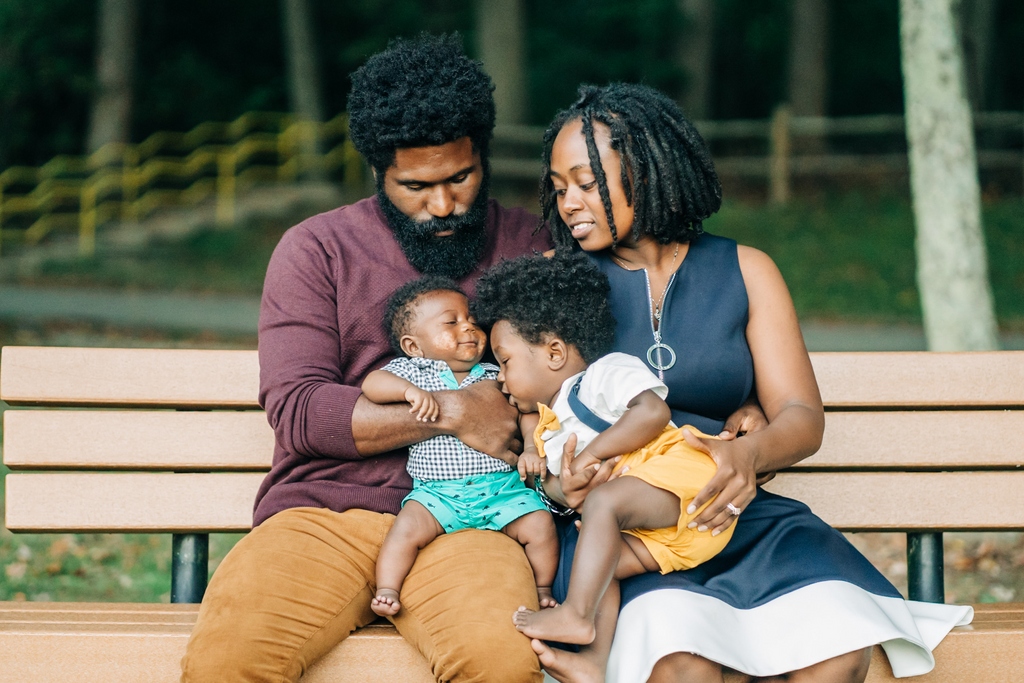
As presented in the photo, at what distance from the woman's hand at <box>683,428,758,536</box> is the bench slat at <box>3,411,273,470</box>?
152cm

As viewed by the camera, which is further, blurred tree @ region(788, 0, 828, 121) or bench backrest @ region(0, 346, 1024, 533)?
blurred tree @ region(788, 0, 828, 121)

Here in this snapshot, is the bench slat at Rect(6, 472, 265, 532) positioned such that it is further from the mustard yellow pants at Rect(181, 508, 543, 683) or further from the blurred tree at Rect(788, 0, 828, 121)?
the blurred tree at Rect(788, 0, 828, 121)

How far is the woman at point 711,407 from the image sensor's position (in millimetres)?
2404

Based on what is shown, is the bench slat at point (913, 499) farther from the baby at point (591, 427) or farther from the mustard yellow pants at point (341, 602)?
the mustard yellow pants at point (341, 602)

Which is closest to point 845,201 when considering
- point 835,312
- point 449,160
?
point 835,312

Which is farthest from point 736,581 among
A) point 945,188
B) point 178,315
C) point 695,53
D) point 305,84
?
point 695,53

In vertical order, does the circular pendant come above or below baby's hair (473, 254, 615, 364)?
below

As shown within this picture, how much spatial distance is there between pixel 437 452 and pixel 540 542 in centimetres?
40

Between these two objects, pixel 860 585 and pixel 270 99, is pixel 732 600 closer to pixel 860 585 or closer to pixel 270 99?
pixel 860 585

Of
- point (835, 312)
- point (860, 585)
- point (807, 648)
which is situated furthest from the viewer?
point (835, 312)

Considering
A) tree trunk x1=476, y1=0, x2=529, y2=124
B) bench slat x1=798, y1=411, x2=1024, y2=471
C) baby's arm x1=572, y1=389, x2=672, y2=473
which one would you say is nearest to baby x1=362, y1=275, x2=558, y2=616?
baby's arm x1=572, y1=389, x2=672, y2=473

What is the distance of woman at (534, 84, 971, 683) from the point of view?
2.40 metres

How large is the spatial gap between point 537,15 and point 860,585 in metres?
18.2

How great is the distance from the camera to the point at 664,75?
17.6m
